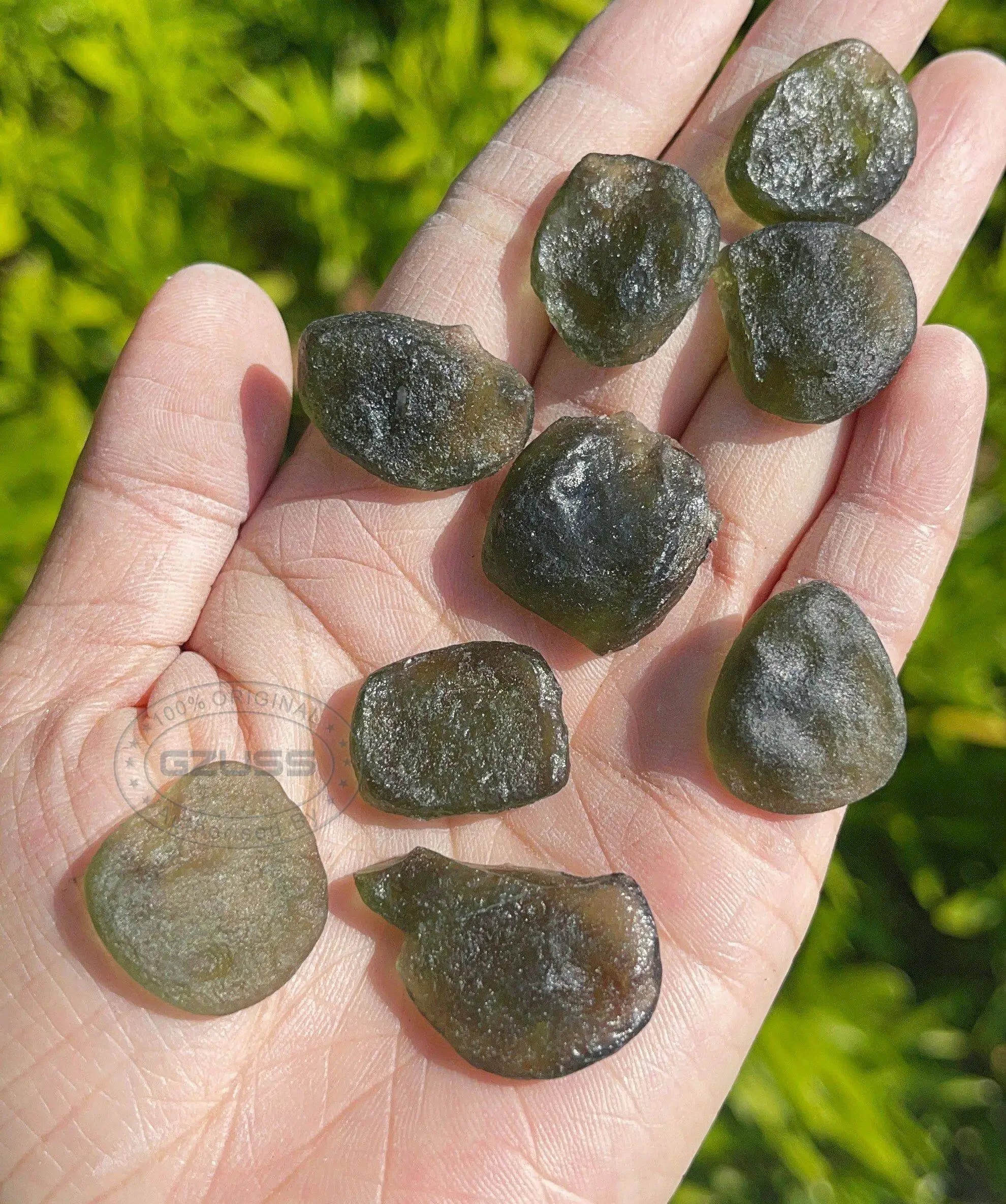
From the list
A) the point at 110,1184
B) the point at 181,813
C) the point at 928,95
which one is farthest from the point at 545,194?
the point at 110,1184

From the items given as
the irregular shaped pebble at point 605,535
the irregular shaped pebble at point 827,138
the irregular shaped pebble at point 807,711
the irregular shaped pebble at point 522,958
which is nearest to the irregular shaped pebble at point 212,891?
the irregular shaped pebble at point 522,958

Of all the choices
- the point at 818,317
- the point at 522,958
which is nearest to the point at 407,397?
the point at 818,317

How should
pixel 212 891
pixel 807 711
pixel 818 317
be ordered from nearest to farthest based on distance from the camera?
pixel 212 891
pixel 807 711
pixel 818 317

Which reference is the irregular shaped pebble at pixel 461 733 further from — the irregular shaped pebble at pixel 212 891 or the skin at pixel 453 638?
the irregular shaped pebble at pixel 212 891

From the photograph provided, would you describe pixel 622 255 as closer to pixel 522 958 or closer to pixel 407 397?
pixel 407 397

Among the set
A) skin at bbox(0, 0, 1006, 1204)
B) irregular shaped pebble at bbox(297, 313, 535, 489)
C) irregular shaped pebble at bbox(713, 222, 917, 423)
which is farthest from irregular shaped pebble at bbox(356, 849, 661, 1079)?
irregular shaped pebble at bbox(713, 222, 917, 423)
